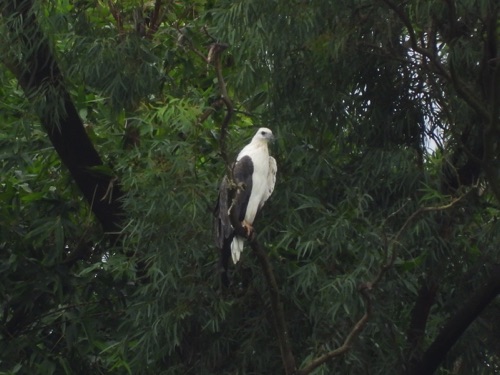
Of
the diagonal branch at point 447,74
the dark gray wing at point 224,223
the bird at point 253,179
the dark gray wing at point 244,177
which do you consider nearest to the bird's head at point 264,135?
the bird at point 253,179

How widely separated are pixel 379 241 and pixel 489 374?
1.34m

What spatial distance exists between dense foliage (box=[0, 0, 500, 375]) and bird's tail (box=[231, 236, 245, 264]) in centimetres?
22

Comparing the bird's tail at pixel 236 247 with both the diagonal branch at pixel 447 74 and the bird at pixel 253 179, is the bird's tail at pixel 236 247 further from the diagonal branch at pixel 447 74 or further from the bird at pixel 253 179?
the diagonal branch at pixel 447 74

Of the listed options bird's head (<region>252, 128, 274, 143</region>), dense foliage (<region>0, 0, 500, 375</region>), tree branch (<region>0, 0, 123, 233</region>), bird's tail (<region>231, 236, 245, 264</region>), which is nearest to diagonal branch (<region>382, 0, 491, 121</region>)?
dense foliage (<region>0, 0, 500, 375</region>)

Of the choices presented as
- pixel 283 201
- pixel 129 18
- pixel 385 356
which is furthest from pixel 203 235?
pixel 129 18

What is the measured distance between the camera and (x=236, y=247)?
5711 millimetres

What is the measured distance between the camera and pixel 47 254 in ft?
22.8

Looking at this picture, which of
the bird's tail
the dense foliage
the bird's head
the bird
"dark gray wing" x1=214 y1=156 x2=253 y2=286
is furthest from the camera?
the bird's head

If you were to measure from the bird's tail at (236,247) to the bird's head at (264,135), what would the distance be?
603 mm

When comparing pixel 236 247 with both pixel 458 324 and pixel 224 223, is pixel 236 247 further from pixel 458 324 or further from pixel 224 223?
pixel 458 324

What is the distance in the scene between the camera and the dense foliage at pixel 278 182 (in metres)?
5.86

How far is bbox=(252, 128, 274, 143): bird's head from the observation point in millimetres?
6070

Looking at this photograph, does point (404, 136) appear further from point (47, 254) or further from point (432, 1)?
point (47, 254)

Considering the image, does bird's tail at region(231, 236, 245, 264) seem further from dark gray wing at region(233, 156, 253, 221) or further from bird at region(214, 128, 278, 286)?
dark gray wing at region(233, 156, 253, 221)
